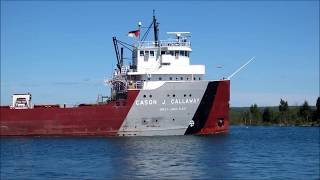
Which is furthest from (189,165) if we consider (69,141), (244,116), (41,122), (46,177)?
(244,116)

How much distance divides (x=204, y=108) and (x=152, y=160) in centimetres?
1301

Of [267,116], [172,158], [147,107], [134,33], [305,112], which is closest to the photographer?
[172,158]

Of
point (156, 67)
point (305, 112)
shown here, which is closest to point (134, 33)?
point (156, 67)

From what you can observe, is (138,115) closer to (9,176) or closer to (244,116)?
(9,176)

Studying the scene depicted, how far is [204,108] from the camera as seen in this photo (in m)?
36.2

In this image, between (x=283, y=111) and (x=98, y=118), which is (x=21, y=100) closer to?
(x=98, y=118)

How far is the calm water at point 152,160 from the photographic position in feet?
64.6

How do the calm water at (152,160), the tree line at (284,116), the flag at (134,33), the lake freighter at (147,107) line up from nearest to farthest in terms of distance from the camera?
the calm water at (152,160)
the lake freighter at (147,107)
the flag at (134,33)
the tree line at (284,116)

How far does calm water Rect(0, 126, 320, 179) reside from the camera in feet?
64.6

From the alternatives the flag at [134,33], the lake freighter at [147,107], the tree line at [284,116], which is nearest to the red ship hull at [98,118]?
the lake freighter at [147,107]

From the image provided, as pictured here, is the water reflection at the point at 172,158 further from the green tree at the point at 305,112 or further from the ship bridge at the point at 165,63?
the green tree at the point at 305,112

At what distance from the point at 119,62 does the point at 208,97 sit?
26.4 ft

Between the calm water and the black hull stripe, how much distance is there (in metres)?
2.00

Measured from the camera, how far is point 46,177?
19344mm
